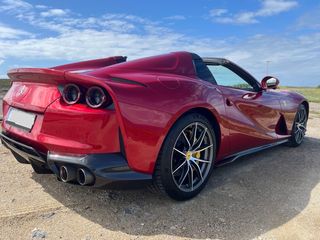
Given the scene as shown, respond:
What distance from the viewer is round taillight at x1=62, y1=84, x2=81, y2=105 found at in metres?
2.66

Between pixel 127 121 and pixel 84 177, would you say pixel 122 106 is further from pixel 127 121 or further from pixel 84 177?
pixel 84 177

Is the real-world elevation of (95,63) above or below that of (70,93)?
above

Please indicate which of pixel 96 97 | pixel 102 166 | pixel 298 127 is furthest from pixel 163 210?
pixel 298 127

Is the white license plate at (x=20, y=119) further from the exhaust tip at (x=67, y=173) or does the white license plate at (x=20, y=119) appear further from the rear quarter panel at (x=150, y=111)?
the rear quarter panel at (x=150, y=111)

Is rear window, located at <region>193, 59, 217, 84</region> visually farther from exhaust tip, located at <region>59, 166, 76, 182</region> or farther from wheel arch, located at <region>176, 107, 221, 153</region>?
exhaust tip, located at <region>59, 166, 76, 182</region>

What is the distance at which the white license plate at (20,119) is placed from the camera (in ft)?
9.43

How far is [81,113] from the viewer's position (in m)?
2.56

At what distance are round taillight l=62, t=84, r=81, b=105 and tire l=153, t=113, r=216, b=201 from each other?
2.69 ft

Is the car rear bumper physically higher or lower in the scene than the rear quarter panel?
lower

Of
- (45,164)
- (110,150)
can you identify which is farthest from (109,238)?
(45,164)

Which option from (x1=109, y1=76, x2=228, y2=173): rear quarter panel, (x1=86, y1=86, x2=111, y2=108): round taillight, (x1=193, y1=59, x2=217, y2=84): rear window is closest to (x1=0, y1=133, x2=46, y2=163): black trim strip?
(x1=86, y1=86, x2=111, y2=108): round taillight

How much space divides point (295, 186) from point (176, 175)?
141 centimetres

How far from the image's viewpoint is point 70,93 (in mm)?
2699

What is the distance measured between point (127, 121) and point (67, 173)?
23.9 inches
